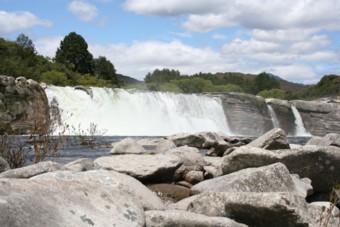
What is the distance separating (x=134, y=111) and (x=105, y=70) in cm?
4088

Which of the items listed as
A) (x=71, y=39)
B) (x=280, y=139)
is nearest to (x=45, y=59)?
(x=71, y=39)

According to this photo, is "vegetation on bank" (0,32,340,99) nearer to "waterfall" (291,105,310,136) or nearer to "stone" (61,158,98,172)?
"waterfall" (291,105,310,136)

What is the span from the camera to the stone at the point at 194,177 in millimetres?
10328

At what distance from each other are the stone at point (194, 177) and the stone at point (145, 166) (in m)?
0.44

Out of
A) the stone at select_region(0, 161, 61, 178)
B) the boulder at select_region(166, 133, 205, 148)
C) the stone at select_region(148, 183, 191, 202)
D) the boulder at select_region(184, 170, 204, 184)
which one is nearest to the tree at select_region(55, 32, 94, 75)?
the boulder at select_region(166, 133, 205, 148)

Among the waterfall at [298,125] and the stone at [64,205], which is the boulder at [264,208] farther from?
the waterfall at [298,125]

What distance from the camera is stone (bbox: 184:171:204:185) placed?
10.3m

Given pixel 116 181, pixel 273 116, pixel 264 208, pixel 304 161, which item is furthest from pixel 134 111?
pixel 264 208

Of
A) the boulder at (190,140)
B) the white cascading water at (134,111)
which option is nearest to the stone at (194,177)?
the boulder at (190,140)

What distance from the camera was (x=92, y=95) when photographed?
3916cm

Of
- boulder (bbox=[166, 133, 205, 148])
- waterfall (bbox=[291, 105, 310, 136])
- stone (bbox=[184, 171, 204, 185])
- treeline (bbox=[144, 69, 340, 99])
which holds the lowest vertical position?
waterfall (bbox=[291, 105, 310, 136])

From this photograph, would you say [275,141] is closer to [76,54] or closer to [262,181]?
[262,181]

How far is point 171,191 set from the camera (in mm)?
9094

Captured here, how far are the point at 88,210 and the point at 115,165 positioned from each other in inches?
217
